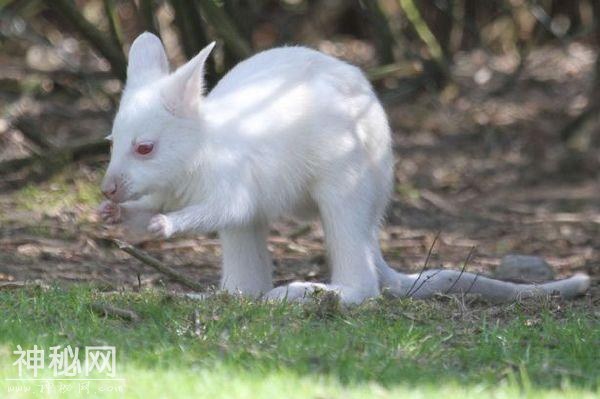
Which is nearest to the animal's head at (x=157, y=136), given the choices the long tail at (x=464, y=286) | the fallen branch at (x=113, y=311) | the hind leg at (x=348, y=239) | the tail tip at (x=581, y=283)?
the fallen branch at (x=113, y=311)

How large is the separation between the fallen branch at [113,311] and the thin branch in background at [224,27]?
3007mm

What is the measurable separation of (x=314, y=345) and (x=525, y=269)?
227 centimetres

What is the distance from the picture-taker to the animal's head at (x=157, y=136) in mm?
5066

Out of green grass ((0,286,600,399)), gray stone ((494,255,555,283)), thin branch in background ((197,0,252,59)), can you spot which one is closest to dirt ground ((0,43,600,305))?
gray stone ((494,255,555,283))

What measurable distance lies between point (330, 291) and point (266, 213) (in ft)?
1.70

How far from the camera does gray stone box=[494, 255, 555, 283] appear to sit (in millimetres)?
6395

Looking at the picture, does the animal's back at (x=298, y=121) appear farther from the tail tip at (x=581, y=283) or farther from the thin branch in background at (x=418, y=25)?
the thin branch in background at (x=418, y=25)

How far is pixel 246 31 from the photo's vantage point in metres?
8.49

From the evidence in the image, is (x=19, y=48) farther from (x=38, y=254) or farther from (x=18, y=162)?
(x=38, y=254)

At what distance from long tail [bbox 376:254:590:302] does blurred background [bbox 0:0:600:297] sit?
922mm

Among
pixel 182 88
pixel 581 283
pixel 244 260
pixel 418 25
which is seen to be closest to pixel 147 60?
pixel 182 88

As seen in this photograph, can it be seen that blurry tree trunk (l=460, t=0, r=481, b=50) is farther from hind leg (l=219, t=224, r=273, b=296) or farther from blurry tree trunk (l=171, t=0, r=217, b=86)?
hind leg (l=219, t=224, r=273, b=296)

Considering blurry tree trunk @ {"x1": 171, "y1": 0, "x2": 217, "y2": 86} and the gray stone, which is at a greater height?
blurry tree trunk @ {"x1": 171, "y1": 0, "x2": 217, "y2": 86}

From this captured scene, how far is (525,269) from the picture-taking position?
645 cm
